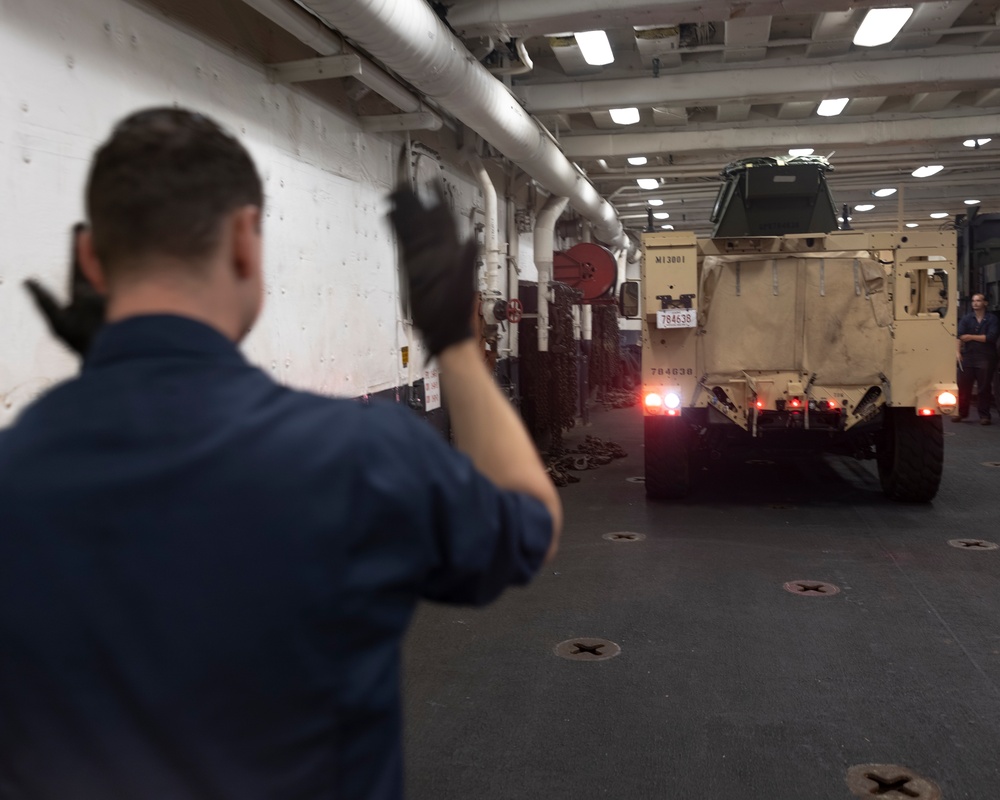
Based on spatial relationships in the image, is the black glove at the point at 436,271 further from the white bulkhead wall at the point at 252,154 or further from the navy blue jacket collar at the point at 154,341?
the white bulkhead wall at the point at 252,154

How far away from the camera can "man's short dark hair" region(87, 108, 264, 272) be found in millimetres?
1145

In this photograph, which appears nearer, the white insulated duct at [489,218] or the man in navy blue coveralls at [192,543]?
the man in navy blue coveralls at [192,543]

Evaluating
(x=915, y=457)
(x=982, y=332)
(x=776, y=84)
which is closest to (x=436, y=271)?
(x=915, y=457)

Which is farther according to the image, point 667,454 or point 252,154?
point 667,454

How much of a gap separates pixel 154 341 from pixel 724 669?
3.63 metres

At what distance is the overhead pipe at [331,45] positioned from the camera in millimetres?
4734

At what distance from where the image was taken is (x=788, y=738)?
3.46 metres

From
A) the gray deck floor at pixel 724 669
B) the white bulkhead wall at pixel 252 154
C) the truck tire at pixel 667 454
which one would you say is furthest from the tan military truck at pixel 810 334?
the white bulkhead wall at pixel 252 154

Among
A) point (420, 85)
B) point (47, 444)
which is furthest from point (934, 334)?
point (47, 444)

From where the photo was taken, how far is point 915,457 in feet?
23.9

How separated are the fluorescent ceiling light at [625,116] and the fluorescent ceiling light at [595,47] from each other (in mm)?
1782

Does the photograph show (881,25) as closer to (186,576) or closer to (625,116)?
(625,116)

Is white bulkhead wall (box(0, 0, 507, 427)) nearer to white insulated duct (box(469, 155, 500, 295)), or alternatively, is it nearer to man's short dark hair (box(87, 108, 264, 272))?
white insulated duct (box(469, 155, 500, 295))

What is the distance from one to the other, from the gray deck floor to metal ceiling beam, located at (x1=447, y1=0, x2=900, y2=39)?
375cm
